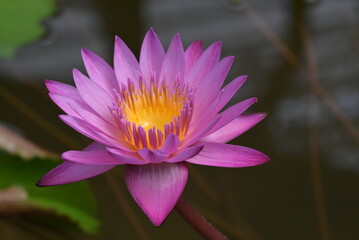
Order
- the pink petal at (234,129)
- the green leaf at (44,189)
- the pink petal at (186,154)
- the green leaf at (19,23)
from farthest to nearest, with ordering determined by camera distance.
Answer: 1. the green leaf at (19,23)
2. the green leaf at (44,189)
3. the pink petal at (234,129)
4. the pink petal at (186,154)

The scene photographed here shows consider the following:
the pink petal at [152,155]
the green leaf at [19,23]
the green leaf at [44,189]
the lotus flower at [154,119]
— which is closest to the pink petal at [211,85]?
the lotus flower at [154,119]

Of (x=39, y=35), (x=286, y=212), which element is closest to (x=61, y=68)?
(x=39, y=35)

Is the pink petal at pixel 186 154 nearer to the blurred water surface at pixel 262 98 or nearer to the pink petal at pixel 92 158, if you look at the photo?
the pink petal at pixel 92 158

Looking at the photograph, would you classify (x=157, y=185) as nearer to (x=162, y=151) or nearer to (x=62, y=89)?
(x=162, y=151)

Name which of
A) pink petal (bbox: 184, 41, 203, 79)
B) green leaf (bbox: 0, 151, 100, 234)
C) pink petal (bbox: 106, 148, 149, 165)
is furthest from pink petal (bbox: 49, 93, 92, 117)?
green leaf (bbox: 0, 151, 100, 234)

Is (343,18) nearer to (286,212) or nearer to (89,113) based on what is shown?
(286,212)

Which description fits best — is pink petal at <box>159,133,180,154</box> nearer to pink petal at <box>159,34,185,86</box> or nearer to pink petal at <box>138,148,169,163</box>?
pink petal at <box>138,148,169,163</box>

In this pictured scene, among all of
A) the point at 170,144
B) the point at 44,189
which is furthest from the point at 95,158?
the point at 44,189
